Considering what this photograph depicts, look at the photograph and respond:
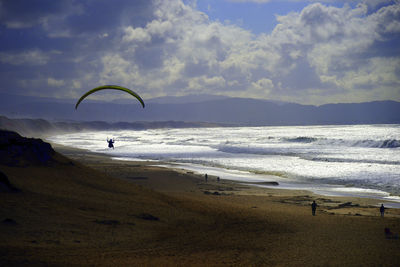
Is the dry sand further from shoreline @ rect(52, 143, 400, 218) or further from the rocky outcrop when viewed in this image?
the rocky outcrop

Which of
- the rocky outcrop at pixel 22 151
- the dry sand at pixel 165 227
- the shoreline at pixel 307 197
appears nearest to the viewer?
the dry sand at pixel 165 227

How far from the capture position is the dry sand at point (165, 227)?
351 inches

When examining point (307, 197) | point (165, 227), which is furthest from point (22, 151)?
point (307, 197)

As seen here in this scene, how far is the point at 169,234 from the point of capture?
11031 millimetres

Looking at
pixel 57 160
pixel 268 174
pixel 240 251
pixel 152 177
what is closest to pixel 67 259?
pixel 240 251

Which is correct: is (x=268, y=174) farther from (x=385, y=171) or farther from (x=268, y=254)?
(x=268, y=254)

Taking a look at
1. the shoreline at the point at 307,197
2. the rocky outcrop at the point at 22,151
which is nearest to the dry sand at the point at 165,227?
the shoreline at the point at 307,197

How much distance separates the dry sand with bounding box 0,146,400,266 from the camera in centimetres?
891

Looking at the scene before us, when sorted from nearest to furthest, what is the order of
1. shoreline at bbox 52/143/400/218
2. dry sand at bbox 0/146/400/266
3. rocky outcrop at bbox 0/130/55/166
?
dry sand at bbox 0/146/400/266
rocky outcrop at bbox 0/130/55/166
shoreline at bbox 52/143/400/218

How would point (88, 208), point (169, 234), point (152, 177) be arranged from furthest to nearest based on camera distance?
point (152, 177)
point (88, 208)
point (169, 234)

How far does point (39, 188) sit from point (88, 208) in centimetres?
213

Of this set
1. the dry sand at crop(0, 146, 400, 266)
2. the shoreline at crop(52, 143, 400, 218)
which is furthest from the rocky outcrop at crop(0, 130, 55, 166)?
the shoreline at crop(52, 143, 400, 218)

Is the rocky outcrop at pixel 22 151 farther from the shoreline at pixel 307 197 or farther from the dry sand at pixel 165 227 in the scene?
the shoreline at pixel 307 197

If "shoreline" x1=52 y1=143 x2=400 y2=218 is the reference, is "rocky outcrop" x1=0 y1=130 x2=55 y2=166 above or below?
above
